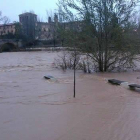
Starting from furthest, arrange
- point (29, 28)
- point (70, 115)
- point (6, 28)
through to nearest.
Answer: point (6, 28)
point (29, 28)
point (70, 115)

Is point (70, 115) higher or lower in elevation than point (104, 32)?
lower

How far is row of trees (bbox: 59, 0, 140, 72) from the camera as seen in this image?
1509 centimetres

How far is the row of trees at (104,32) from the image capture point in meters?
15.1

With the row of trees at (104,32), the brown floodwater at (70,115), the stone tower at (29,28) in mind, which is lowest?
the brown floodwater at (70,115)

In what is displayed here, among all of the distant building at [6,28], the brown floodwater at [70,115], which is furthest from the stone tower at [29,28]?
the brown floodwater at [70,115]

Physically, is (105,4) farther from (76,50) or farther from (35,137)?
(35,137)

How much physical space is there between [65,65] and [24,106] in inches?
434

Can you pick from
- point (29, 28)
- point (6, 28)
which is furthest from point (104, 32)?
point (6, 28)

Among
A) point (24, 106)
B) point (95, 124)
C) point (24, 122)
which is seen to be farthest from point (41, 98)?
point (95, 124)

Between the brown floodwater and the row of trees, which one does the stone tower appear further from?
the brown floodwater

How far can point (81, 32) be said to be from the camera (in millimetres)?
15906

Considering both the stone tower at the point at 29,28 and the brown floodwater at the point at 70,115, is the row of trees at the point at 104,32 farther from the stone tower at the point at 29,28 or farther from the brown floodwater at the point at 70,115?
the stone tower at the point at 29,28

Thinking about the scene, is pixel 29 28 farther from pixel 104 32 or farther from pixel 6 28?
pixel 104 32

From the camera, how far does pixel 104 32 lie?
15.8 metres
